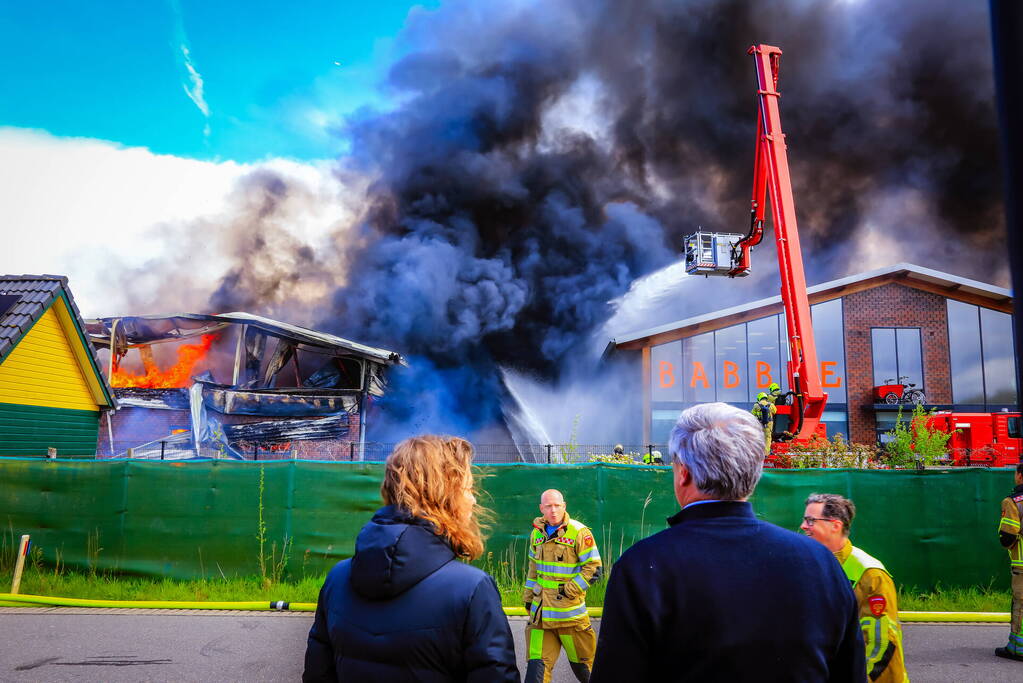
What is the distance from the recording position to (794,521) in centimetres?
1089

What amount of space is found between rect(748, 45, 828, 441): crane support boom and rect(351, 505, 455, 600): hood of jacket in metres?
15.4

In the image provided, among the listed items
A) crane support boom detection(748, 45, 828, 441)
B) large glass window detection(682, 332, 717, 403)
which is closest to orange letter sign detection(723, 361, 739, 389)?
large glass window detection(682, 332, 717, 403)

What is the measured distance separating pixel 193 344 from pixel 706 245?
708 inches

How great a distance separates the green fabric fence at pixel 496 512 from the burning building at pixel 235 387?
13.6m

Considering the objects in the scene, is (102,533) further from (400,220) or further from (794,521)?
(400,220)

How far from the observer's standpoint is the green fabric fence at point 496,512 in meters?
10.9

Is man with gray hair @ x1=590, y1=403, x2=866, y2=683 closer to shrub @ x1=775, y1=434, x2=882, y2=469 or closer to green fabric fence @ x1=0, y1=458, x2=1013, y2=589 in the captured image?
green fabric fence @ x1=0, y1=458, x2=1013, y2=589

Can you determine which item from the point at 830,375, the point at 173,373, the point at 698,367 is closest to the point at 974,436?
the point at 830,375

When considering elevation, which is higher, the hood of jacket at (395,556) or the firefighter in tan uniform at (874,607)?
the hood of jacket at (395,556)

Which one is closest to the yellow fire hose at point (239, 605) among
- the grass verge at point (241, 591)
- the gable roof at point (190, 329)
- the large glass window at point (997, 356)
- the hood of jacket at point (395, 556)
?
the grass verge at point (241, 591)

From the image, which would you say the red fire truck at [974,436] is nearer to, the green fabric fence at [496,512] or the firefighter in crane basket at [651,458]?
the firefighter in crane basket at [651,458]

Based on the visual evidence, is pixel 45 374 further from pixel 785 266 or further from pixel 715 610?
pixel 715 610

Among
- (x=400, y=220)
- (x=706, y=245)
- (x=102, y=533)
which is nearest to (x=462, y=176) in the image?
(x=400, y=220)

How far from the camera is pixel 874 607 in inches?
151
